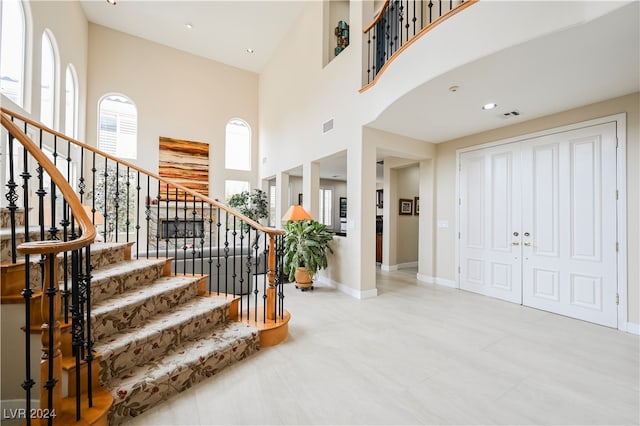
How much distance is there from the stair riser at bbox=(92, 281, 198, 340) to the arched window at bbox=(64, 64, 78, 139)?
5309mm

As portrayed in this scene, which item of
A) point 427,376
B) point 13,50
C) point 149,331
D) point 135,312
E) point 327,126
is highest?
point 13,50

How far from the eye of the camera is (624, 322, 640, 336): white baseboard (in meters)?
3.15

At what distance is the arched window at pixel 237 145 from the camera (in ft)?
28.8

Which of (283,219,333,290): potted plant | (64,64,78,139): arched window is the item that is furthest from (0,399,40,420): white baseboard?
(64,64,78,139): arched window

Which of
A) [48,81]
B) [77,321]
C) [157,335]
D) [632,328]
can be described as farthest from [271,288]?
[48,81]

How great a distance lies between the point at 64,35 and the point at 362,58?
5374 mm

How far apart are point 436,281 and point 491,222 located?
1534mm

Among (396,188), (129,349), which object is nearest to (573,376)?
(129,349)

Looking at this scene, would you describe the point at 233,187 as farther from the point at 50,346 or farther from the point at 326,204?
the point at 50,346

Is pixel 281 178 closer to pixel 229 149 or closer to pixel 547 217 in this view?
pixel 229 149

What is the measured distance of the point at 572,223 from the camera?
145 inches

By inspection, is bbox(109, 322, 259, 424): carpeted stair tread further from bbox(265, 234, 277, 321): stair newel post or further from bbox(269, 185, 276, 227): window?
bbox(269, 185, 276, 227): window

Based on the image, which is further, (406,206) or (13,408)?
(406,206)

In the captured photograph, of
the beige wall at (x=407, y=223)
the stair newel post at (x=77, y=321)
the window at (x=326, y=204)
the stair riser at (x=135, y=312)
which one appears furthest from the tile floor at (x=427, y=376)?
the window at (x=326, y=204)
